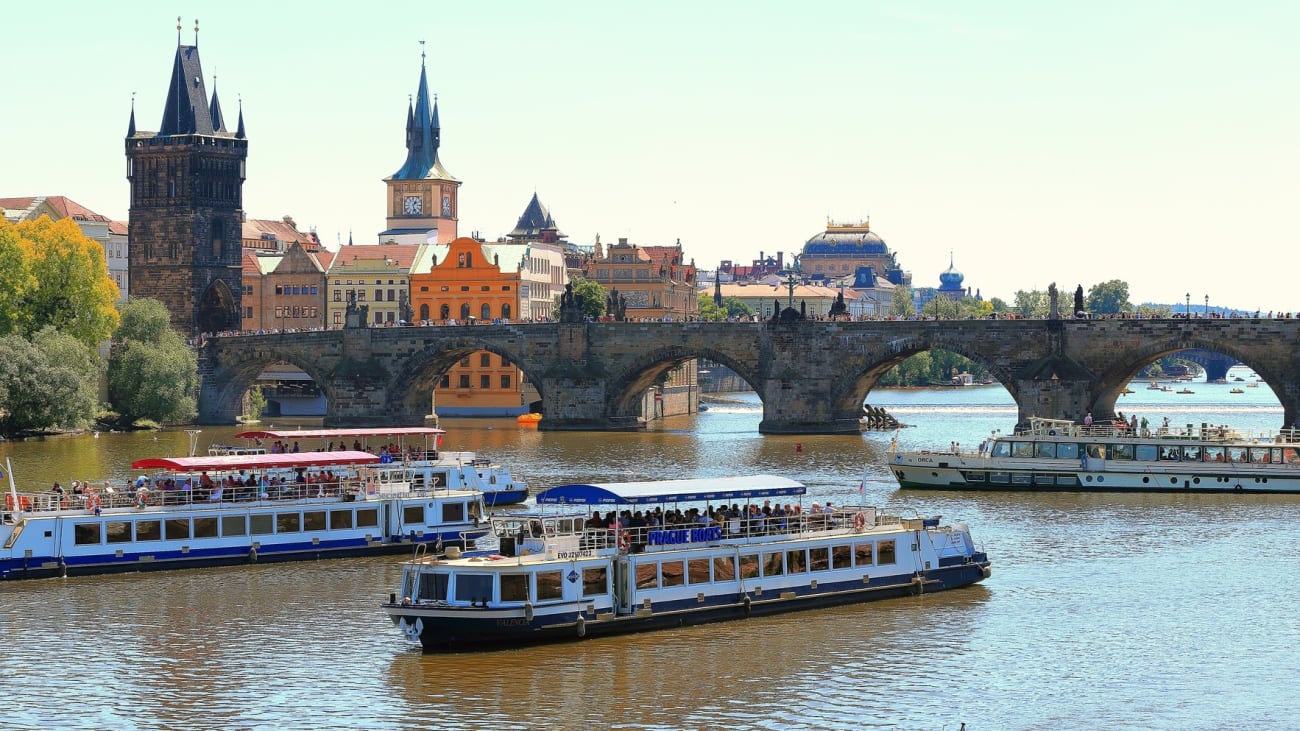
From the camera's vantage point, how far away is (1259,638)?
159 ft

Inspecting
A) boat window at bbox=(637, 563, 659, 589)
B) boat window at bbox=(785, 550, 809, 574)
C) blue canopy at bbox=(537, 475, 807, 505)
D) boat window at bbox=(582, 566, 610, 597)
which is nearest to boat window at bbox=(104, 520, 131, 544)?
blue canopy at bbox=(537, 475, 807, 505)

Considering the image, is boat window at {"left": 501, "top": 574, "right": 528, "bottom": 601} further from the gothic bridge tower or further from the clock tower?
the clock tower

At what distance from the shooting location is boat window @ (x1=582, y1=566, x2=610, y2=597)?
46875 mm

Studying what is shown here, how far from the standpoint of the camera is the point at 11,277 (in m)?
119

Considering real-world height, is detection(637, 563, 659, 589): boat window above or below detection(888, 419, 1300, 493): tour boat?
below

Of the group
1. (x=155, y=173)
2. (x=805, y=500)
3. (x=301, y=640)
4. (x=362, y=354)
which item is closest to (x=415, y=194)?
(x=155, y=173)

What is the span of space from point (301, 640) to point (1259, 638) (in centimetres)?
2345

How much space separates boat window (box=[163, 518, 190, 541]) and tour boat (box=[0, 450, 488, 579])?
30 millimetres

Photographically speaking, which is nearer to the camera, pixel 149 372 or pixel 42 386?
pixel 42 386

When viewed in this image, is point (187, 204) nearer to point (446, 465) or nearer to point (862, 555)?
point (446, 465)

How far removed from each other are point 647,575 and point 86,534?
18.6m

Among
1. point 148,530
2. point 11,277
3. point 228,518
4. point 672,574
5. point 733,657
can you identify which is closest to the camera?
point 733,657

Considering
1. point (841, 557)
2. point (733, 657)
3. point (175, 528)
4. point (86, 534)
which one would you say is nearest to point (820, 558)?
point (841, 557)

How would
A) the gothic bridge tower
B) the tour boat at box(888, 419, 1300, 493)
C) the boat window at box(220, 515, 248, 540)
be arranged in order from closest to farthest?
1. the boat window at box(220, 515, 248, 540)
2. the tour boat at box(888, 419, 1300, 493)
3. the gothic bridge tower
